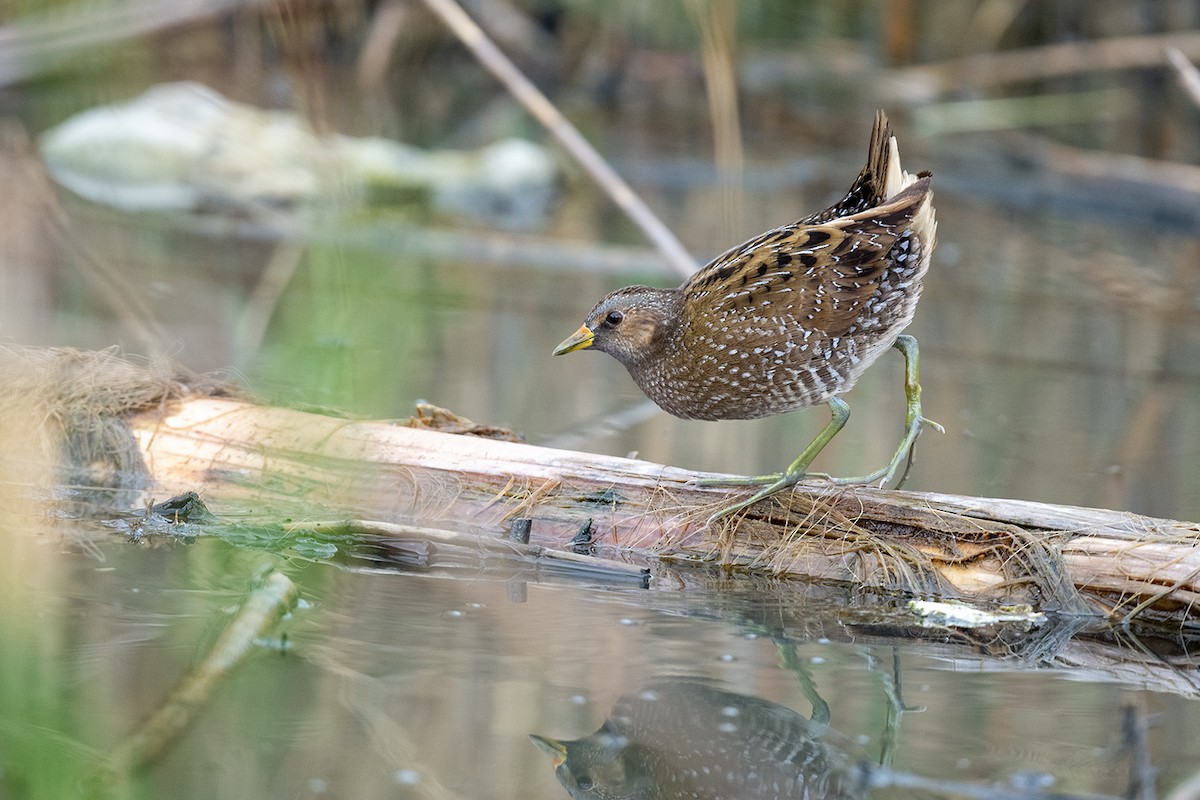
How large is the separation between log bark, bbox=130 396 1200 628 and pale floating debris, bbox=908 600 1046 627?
32mm

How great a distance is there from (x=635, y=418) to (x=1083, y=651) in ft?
7.67

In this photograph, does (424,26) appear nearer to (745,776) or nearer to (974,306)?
(974,306)

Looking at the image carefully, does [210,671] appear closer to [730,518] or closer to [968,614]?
[730,518]

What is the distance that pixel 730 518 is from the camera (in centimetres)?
383

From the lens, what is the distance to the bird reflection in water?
107 inches

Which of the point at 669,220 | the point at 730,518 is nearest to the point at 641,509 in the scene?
the point at 730,518

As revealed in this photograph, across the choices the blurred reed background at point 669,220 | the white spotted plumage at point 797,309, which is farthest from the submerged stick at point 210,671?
the white spotted plumage at point 797,309

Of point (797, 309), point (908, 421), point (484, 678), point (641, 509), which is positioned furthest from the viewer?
point (908, 421)

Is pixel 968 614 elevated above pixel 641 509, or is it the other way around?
pixel 641 509

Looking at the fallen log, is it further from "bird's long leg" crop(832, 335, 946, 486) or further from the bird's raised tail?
the bird's raised tail

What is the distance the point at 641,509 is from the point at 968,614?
92 centimetres

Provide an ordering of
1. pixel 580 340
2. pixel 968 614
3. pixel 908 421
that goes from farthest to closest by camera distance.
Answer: pixel 580 340
pixel 908 421
pixel 968 614

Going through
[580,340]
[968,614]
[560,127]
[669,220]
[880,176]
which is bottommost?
[968,614]

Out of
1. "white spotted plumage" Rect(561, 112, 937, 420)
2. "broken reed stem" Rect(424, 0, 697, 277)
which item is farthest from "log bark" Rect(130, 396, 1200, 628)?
"broken reed stem" Rect(424, 0, 697, 277)
